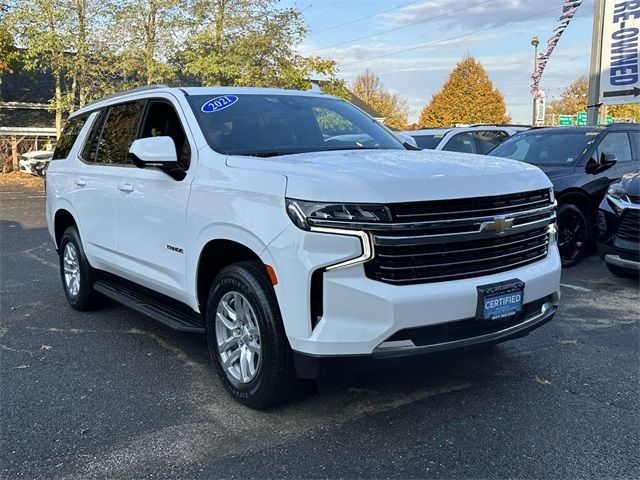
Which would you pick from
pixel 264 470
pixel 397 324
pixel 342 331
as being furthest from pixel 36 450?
pixel 397 324

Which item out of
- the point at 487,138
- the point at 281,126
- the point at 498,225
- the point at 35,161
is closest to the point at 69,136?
the point at 281,126

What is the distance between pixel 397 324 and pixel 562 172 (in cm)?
574

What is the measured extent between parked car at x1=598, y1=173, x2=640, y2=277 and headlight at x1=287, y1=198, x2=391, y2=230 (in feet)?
14.2

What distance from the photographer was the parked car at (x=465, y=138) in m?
11.2

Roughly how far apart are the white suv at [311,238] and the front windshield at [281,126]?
0.05ft

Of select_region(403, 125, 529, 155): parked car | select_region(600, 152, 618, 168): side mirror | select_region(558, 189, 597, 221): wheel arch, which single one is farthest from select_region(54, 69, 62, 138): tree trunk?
select_region(600, 152, 618, 168): side mirror

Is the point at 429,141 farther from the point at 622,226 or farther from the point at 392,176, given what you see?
the point at 392,176

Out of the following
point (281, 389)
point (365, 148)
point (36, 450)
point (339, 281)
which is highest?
point (365, 148)

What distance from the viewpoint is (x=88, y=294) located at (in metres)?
5.78

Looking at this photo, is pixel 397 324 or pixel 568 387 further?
pixel 568 387

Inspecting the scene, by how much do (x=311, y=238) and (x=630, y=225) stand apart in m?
4.64

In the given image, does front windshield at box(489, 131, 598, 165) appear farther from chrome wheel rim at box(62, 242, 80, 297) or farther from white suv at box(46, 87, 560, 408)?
chrome wheel rim at box(62, 242, 80, 297)

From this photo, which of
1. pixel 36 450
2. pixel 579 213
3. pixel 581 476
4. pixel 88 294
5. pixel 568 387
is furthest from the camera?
pixel 579 213

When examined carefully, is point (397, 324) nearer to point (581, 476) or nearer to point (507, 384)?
point (581, 476)
